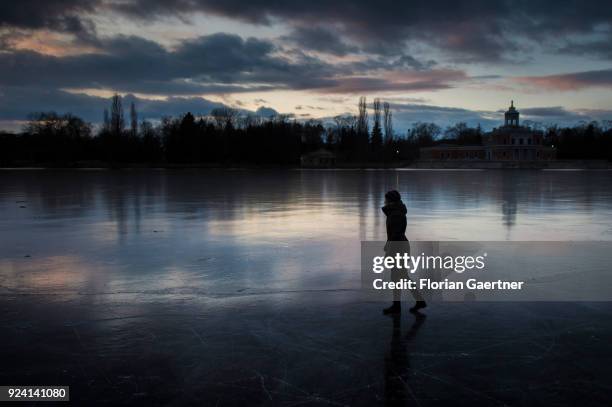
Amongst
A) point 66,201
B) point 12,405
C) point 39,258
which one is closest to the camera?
point 12,405

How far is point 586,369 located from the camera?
493 centimetres

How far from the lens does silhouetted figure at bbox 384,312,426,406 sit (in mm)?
4422

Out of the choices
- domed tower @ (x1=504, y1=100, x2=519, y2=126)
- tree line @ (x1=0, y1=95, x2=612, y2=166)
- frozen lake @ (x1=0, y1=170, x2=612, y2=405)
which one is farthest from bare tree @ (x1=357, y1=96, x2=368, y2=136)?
frozen lake @ (x1=0, y1=170, x2=612, y2=405)

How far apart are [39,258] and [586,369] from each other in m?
9.27

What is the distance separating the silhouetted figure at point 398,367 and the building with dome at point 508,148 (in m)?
131

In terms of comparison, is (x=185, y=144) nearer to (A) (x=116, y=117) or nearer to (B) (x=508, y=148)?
(A) (x=116, y=117)

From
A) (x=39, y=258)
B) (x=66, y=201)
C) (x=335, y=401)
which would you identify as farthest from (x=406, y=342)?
(x=66, y=201)

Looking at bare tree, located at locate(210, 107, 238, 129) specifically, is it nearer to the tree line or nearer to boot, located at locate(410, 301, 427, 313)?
the tree line

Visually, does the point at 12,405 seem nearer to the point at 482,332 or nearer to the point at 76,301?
the point at 76,301

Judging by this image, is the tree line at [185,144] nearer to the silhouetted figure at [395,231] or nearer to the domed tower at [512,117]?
the domed tower at [512,117]

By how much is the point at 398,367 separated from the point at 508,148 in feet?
455

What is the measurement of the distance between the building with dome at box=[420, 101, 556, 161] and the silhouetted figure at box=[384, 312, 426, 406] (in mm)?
131221

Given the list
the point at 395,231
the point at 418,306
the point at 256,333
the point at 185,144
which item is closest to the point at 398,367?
the point at 256,333

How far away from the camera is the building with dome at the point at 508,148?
439 ft
